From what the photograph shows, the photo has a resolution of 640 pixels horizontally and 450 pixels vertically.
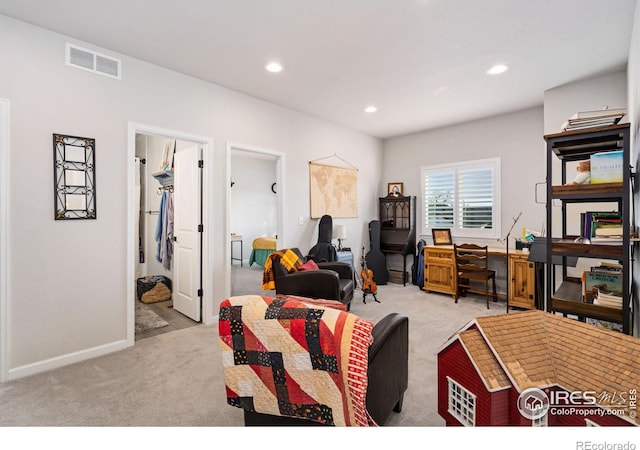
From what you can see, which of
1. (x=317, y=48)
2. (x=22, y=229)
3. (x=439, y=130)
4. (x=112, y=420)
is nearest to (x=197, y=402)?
(x=112, y=420)

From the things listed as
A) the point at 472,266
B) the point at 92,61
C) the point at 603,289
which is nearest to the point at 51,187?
the point at 92,61

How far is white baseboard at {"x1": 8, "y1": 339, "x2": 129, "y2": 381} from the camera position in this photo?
2.32 meters

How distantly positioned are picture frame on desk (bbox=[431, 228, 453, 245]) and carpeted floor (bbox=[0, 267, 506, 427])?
1999mm

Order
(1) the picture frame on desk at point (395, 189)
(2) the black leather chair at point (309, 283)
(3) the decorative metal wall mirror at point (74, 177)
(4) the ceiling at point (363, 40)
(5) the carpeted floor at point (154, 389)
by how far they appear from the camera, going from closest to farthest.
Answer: (5) the carpeted floor at point (154, 389)
(4) the ceiling at point (363, 40)
(3) the decorative metal wall mirror at point (74, 177)
(2) the black leather chair at point (309, 283)
(1) the picture frame on desk at point (395, 189)

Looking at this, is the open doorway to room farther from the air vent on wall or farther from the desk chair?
the air vent on wall

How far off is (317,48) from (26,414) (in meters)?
3.37

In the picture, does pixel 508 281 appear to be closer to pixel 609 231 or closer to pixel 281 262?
pixel 609 231

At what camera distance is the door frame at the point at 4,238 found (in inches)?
88.8

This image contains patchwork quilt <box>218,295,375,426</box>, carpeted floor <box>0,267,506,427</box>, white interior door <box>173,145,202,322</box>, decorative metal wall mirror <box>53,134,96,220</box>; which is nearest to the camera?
patchwork quilt <box>218,295,375,426</box>

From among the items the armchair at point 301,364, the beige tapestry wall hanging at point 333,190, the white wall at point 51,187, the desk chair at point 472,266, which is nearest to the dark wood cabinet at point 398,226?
the beige tapestry wall hanging at point 333,190

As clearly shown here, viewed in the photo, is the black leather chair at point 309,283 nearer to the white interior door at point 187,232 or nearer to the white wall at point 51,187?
the white wall at point 51,187

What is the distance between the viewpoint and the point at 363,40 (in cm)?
261

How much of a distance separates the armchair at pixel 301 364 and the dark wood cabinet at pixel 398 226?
399 cm

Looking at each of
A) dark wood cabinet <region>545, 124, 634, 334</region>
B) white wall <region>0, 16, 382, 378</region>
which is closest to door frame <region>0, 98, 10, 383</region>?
white wall <region>0, 16, 382, 378</region>
